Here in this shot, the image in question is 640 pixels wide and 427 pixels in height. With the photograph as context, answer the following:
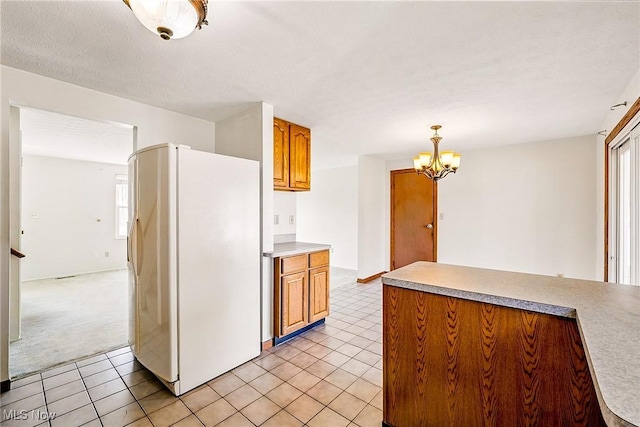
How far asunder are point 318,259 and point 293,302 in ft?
1.78

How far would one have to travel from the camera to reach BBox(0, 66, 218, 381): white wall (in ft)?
6.36

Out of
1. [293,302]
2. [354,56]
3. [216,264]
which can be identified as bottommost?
[293,302]

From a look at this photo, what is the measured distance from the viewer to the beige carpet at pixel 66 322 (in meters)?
2.43

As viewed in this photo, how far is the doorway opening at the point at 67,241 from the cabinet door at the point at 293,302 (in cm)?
163

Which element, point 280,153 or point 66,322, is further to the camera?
point 66,322

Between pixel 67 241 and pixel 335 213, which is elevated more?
pixel 335 213

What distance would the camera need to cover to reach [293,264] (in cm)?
276

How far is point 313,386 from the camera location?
2.04 m

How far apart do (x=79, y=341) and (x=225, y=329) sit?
1721mm

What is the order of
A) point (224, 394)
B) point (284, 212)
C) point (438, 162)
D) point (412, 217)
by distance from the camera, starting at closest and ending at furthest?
point (224, 394)
point (438, 162)
point (284, 212)
point (412, 217)

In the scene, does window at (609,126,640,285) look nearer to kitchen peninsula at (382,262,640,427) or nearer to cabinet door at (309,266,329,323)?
kitchen peninsula at (382,262,640,427)

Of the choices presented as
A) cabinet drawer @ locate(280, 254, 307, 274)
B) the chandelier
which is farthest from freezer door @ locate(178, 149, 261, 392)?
the chandelier

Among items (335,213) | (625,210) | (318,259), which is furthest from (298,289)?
(335,213)

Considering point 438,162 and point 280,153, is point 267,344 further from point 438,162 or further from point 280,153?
point 438,162
